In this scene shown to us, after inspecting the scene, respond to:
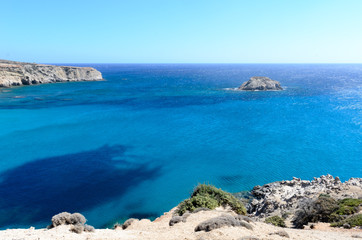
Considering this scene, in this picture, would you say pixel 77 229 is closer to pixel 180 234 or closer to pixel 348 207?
pixel 180 234

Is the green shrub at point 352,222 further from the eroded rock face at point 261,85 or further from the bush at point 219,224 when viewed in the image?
the eroded rock face at point 261,85

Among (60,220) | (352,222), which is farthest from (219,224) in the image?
(60,220)

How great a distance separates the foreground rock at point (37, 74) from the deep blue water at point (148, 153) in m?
47.9

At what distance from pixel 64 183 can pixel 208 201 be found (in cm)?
1659

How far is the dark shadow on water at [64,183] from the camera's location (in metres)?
22.0

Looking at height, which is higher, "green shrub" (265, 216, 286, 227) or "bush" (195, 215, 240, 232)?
"bush" (195, 215, 240, 232)

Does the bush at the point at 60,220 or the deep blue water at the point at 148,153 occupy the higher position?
the bush at the point at 60,220

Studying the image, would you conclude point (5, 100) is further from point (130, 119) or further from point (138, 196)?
point (138, 196)

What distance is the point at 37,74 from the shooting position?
4606 inches

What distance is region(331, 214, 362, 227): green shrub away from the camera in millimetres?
14633

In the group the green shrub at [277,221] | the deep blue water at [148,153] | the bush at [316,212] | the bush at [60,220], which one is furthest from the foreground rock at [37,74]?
the bush at [316,212]

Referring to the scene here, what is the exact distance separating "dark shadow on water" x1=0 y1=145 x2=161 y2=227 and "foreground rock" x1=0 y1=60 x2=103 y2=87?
89458 mm

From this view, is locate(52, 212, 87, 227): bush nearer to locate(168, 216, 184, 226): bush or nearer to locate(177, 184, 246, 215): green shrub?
locate(168, 216, 184, 226): bush

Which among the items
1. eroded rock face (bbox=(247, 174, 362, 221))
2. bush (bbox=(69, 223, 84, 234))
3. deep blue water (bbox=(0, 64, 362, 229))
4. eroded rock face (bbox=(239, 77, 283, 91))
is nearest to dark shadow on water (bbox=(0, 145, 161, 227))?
deep blue water (bbox=(0, 64, 362, 229))
